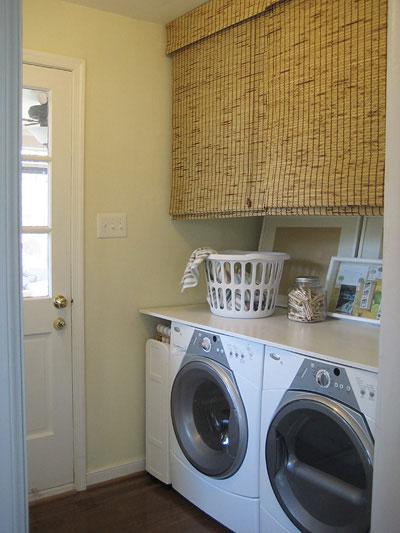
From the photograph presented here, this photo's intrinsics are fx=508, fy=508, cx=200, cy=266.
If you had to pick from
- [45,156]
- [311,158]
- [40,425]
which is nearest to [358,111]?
[311,158]

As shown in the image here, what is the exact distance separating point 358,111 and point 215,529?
5.88ft

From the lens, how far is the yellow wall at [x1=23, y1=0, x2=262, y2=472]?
2.49 metres

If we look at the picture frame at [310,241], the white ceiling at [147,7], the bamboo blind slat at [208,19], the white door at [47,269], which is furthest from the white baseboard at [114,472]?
the white ceiling at [147,7]

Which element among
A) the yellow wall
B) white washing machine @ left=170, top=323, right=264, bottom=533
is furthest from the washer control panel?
the yellow wall

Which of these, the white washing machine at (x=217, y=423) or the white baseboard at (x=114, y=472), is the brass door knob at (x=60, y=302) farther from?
the white baseboard at (x=114, y=472)

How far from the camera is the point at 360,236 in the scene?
7.72 ft

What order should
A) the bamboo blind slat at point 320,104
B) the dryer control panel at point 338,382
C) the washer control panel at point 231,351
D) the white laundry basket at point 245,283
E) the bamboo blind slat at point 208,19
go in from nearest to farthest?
the dryer control panel at point 338,382, the bamboo blind slat at point 320,104, the washer control panel at point 231,351, the bamboo blind slat at point 208,19, the white laundry basket at point 245,283

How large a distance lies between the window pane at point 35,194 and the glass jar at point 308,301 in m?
1.21

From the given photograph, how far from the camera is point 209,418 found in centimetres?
228

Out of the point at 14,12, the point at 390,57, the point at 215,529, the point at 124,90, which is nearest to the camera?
the point at 14,12

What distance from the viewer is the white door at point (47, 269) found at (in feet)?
7.73

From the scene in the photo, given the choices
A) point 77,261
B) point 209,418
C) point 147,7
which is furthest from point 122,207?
point 209,418

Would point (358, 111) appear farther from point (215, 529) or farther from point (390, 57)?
point (215, 529)

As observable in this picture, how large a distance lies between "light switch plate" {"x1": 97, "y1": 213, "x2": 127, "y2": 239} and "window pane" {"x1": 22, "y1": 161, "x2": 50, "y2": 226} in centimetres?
26
